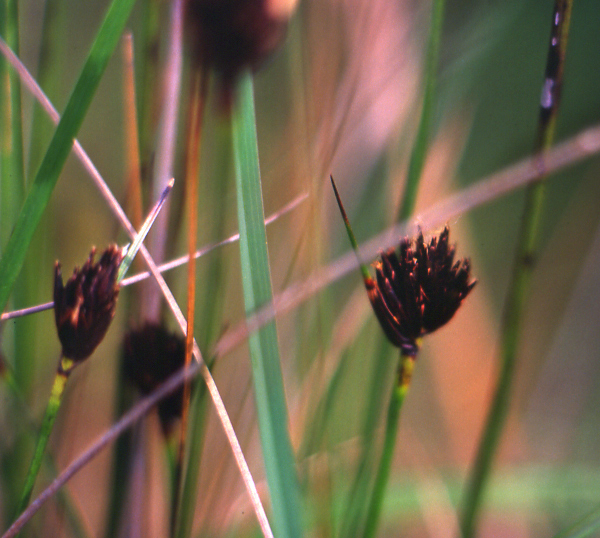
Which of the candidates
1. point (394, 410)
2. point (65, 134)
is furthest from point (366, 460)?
point (65, 134)

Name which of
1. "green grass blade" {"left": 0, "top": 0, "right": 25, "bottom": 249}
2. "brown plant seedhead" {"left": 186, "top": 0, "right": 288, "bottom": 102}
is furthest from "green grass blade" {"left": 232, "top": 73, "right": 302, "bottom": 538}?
"green grass blade" {"left": 0, "top": 0, "right": 25, "bottom": 249}

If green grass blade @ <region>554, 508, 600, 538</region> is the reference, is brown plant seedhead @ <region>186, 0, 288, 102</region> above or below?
above

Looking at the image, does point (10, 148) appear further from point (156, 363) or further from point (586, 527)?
point (586, 527)

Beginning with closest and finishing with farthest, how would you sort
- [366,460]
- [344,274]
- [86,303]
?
[86,303] < [366,460] < [344,274]

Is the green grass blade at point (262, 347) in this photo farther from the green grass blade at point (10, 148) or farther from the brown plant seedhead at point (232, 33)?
the green grass blade at point (10, 148)

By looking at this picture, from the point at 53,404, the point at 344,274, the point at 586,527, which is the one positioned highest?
the point at 344,274

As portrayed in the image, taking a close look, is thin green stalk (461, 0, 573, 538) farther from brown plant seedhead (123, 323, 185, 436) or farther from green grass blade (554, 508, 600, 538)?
brown plant seedhead (123, 323, 185, 436)
